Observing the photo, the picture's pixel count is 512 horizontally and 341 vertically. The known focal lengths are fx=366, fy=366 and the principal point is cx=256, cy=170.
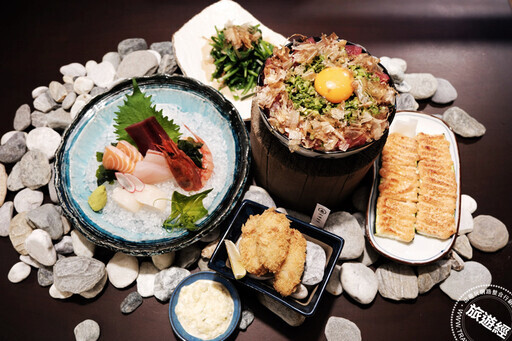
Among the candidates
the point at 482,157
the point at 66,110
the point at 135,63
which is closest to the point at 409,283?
the point at 482,157

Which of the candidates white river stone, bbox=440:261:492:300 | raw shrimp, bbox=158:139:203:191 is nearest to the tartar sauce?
raw shrimp, bbox=158:139:203:191

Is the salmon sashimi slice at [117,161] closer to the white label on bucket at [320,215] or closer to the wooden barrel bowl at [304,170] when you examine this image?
the wooden barrel bowl at [304,170]

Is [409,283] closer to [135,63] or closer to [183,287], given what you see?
[183,287]

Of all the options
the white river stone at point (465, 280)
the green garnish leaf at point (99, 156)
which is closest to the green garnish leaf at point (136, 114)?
the green garnish leaf at point (99, 156)

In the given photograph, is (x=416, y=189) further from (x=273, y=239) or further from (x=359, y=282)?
(x=273, y=239)

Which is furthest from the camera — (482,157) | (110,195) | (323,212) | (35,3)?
(35,3)

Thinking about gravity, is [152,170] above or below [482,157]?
above

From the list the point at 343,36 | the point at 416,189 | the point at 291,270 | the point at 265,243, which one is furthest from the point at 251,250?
the point at 343,36
